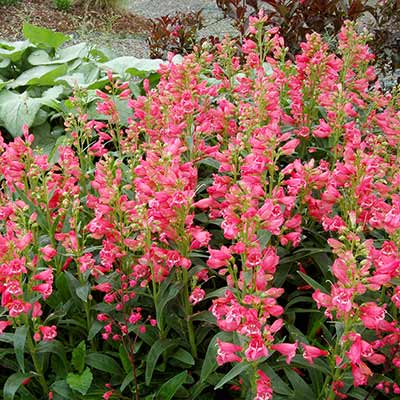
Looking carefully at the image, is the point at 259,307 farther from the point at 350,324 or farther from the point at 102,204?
the point at 102,204

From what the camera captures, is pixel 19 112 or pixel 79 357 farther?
pixel 19 112

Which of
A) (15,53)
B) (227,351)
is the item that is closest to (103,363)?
(227,351)

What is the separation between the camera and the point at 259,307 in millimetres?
1819

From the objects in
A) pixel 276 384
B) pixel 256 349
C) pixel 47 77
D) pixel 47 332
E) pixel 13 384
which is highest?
pixel 256 349

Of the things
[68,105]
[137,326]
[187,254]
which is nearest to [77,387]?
[137,326]

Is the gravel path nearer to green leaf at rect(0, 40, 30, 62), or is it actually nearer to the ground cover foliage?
green leaf at rect(0, 40, 30, 62)

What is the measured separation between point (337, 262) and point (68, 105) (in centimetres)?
301

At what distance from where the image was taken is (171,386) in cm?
220

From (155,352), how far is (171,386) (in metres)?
0.14

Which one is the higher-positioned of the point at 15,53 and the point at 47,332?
the point at 47,332

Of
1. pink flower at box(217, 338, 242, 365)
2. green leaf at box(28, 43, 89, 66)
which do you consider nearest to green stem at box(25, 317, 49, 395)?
pink flower at box(217, 338, 242, 365)

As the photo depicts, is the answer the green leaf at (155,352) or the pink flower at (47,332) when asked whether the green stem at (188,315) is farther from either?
the pink flower at (47,332)

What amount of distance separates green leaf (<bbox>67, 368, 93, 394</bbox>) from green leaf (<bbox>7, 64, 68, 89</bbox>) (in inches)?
124

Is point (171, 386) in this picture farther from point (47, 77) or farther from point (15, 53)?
point (15, 53)
